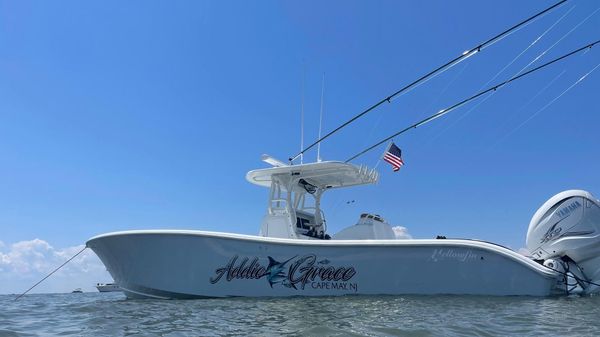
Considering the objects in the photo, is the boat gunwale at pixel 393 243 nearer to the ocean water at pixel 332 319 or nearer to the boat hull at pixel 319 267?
the boat hull at pixel 319 267

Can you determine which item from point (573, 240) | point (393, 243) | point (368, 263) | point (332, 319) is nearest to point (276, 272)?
point (368, 263)

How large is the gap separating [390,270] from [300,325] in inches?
138

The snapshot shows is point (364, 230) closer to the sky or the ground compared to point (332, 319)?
closer to the sky

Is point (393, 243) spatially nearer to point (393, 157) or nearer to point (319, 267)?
point (319, 267)

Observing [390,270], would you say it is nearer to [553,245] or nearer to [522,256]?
[522,256]

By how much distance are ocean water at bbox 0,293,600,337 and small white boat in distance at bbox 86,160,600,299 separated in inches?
23.7

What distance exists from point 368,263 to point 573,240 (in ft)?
11.5

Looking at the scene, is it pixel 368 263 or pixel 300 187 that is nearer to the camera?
pixel 368 263

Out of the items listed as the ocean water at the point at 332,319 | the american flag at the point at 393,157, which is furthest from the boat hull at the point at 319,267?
the american flag at the point at 393,157

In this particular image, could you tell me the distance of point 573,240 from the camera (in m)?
7.95

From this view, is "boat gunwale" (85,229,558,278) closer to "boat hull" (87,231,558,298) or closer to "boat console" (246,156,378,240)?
"boat hull" (87,231,558,298)

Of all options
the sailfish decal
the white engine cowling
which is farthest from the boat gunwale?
the white engine cowling

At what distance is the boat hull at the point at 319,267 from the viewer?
7777 mm

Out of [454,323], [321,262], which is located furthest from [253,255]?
[454,323]
